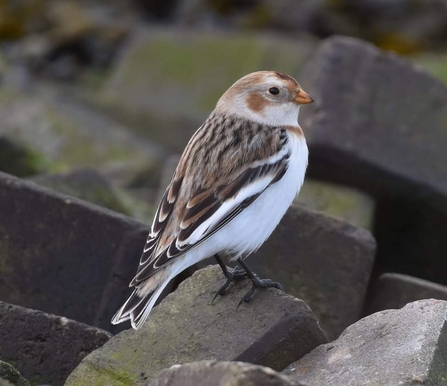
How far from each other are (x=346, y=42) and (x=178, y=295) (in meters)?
2.96

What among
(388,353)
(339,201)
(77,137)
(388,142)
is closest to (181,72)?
(77,137)

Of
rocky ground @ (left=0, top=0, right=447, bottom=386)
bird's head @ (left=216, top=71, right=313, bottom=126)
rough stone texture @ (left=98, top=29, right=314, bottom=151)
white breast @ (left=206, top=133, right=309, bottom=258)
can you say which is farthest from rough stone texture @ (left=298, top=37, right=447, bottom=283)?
rough stone texture @ (left=98, top=29, right=314, bottom=151)

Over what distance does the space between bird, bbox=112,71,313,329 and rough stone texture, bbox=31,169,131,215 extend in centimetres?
140

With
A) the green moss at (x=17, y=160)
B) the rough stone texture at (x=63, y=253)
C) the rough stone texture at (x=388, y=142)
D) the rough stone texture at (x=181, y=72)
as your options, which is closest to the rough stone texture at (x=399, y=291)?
the rough stone texture at (x=388, y=142)

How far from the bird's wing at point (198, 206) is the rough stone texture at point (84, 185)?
61.6 inches

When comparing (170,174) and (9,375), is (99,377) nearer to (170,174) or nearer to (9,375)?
(9,375)

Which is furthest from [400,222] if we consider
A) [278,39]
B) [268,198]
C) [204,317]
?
[278,39]

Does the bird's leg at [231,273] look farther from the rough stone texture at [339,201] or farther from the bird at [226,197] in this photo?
the rough stone texture at [339,201]

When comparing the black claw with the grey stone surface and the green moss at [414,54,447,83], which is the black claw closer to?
the grey stone surface

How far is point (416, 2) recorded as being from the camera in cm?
1274

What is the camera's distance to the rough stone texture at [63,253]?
205 inches

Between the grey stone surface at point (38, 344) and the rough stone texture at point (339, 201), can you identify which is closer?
the grey stone surface at point (38, 344)

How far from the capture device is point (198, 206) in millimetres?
4590

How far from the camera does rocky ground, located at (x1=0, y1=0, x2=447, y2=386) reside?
13.7 ft
